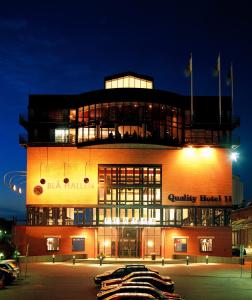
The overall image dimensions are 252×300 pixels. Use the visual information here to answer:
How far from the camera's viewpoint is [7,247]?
76.1m

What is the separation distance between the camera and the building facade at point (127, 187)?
254 ft

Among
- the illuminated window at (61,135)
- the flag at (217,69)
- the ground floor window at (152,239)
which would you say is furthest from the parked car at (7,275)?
the flag at (217,69)

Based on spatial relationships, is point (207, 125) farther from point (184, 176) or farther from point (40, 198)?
point (40, 198)

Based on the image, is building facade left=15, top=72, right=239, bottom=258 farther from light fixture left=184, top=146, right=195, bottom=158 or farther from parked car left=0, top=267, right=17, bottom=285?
parked car left=0, top=267, right=17, bottom=285

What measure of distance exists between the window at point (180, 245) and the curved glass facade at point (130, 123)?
12.5 metres

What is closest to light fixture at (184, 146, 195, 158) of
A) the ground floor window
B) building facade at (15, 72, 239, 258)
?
building facade at (15, 72, 239, 258)

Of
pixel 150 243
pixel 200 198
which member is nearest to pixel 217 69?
pixel 200 198

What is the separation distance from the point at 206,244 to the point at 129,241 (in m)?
9.84

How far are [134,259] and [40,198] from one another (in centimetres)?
1444

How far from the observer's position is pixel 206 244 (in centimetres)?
7781

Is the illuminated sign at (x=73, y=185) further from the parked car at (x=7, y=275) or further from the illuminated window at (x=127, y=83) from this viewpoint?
the parked car at (x=7, y=275)

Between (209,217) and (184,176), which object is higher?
(184,176)

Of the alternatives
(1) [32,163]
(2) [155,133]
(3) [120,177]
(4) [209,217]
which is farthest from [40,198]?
(4) [209,217]

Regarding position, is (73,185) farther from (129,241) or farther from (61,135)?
(129,241)
